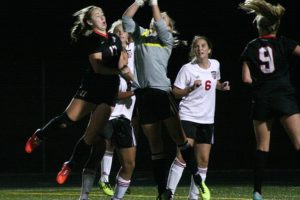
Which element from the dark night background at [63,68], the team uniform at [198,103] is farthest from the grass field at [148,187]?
the team uniform at [198,103]

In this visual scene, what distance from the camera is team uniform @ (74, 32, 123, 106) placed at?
941 centimetres

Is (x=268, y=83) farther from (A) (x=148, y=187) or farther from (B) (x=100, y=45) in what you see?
(A) (x=148, y=187)

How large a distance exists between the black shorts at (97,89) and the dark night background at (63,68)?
361 inches

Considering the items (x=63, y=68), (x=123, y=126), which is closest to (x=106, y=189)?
(x=123, y=126)

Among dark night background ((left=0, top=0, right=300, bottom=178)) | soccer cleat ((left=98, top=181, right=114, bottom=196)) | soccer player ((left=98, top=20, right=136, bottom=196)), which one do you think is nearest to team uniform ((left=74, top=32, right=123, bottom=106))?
soccer player ((left=98, top=20, right=136, bottom=196))

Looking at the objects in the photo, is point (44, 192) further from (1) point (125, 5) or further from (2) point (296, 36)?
(2) point (296, 36)

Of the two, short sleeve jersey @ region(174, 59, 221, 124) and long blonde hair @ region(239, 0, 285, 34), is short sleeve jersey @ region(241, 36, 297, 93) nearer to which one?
long blonde hair @ region(239, 0, 285, 34)

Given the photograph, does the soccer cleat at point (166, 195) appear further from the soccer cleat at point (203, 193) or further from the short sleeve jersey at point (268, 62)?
the short sleeve jersey at point (268, 62)

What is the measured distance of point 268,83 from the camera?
961cm

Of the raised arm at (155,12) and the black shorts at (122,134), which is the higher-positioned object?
the raised arm at (155,12)

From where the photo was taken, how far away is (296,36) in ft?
62.3

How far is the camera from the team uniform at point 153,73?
9.82 m

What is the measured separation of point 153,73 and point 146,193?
341 centimetres

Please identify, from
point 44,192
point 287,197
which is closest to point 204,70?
point 287,197
